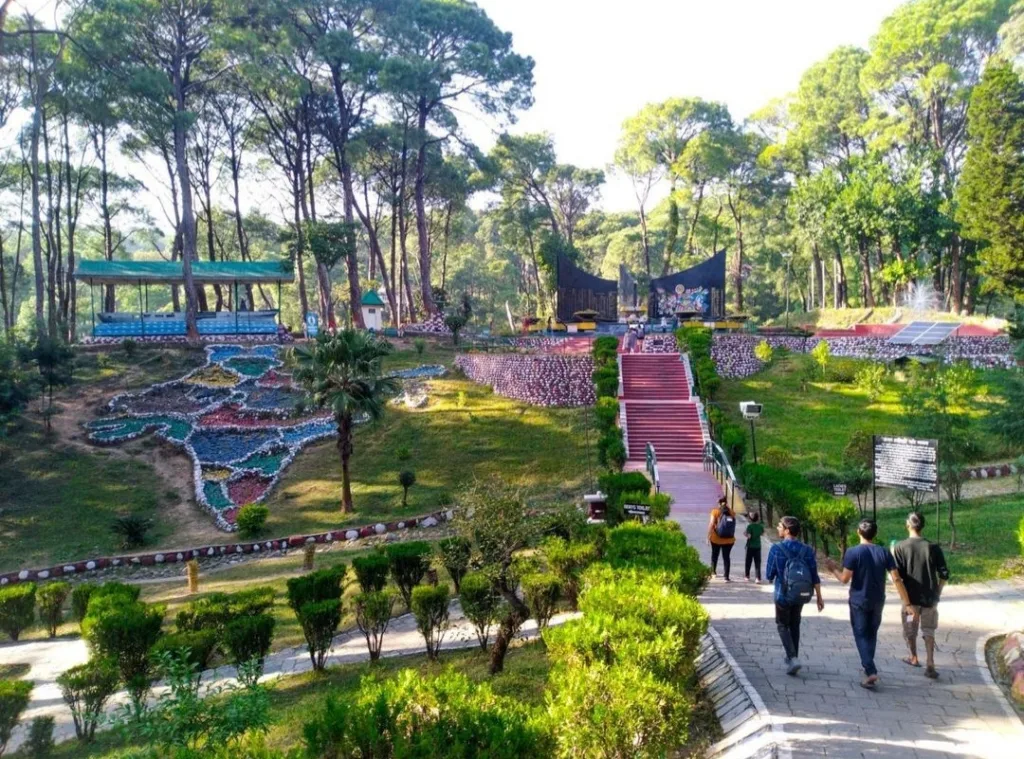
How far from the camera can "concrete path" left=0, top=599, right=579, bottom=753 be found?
8.23 metres

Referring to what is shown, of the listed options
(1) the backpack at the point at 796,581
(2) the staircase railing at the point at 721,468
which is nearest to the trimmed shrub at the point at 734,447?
(2) the staircase railing at the point at 721,468

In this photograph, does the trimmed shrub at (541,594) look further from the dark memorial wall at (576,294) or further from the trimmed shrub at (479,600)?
the dark memorial wall at (576,294)

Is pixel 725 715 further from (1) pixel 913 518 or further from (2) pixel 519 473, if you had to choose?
(2) pixel 519 473

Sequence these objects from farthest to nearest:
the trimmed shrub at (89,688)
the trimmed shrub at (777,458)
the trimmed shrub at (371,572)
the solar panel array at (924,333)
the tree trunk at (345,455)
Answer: the solar panel array at (924,333) < the tree trunk at (345,455) < the trimmed shrub at (777,458) < the trimmed shrub at (371,572) < the trimmed shrub at (89,688)

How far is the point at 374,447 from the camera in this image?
22094mm

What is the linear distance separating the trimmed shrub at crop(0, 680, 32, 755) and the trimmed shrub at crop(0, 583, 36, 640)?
624cm

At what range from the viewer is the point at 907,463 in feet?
30.5

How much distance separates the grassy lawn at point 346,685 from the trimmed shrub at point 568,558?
870mm

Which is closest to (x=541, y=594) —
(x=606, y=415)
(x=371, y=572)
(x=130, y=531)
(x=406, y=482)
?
(x=371, y=572)

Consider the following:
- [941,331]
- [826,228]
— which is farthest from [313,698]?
[826,228]

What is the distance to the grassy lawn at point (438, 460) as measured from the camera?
18484mm

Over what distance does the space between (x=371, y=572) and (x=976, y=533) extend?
1004 centimetres

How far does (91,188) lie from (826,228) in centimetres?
4145

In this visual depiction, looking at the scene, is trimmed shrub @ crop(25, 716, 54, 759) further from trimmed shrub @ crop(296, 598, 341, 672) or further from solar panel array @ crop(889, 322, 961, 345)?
solar panel array @ crop(889, 322, 961, 345)
